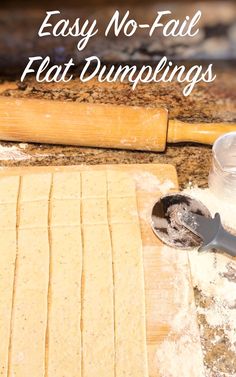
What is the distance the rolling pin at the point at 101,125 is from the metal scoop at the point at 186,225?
26cm

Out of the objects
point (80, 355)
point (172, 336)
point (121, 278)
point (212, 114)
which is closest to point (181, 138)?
point (212, 114)

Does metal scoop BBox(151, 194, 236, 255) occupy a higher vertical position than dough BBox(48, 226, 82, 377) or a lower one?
higher

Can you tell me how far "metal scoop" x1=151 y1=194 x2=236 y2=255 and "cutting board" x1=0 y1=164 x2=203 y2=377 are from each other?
32 millimetres

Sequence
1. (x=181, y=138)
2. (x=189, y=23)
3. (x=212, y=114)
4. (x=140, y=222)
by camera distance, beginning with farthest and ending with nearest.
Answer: (x=189, y=23) → (x=212, y=114) → (x=181, y=138) → (x=140, y=222)

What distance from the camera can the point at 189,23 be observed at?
2.25 m

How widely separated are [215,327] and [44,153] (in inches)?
36.2

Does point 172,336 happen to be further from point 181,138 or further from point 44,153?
point 44,153

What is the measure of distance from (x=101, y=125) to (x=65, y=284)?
0.61m

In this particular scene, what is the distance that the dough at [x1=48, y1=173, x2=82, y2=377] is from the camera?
4.74ft

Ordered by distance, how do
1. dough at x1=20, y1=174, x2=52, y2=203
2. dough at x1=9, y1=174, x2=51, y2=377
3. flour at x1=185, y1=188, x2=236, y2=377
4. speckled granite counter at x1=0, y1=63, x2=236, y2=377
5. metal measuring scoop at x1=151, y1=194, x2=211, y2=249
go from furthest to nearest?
speckled granite counter at x1=0, y1=63, x2=236, y2=377 → dough at x1=20, y1=174, x2=52, y2=203 → metal measuring scoop at x1=151, y1=194, x2=211, y2=249 → flour at x1=185, y1=188, x2=236, y2=377 → dough at x1=9, y1=174, x2=51, y2=377

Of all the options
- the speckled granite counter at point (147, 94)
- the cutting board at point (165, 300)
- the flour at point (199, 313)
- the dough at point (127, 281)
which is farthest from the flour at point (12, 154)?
the flour at point (199, 313)

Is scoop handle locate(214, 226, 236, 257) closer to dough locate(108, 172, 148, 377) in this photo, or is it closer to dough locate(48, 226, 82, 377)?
dough locate(108, 172, 148, 377)

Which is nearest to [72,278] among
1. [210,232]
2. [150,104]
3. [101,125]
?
[210,232]

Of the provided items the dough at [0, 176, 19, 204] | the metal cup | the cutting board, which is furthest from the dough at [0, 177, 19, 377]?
the metal cup
